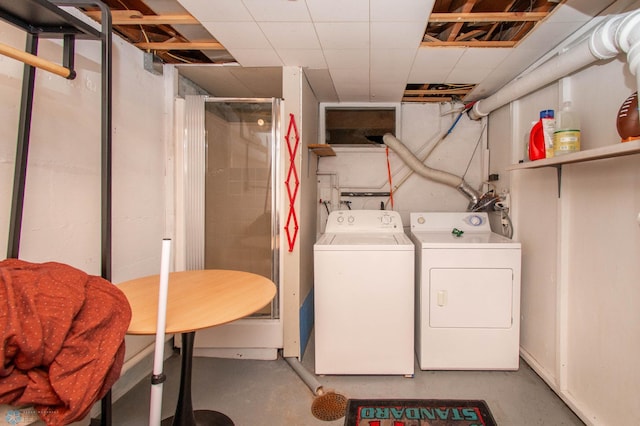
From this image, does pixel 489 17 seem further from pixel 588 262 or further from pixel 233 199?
pixel 233 199

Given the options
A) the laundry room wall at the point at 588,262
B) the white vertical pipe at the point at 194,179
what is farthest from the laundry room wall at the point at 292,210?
the laundry room wall at the point at 588,262

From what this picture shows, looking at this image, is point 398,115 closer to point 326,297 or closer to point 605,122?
point 605,122

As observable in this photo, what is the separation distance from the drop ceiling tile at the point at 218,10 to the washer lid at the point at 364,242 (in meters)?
1.38

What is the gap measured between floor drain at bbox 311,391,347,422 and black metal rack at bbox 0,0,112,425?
1.04 meters

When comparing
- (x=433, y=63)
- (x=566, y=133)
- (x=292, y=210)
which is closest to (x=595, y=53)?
(x=566, y=133)

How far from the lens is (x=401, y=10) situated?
1558mm

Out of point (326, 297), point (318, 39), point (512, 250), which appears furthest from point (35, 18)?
point (512, 250)

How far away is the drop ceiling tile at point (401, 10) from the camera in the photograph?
1.50 m

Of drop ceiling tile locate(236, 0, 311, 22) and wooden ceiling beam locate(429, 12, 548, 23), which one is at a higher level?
wooden ceiling beam locate(429, 12, 548, 23)

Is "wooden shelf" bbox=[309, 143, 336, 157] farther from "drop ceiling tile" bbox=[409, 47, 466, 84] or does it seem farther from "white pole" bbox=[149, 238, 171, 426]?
"white pole" bbox=[149, 238, 171, 426]

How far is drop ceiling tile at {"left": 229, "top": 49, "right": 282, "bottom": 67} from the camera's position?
2061 millimetres

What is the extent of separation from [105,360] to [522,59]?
2732 mm

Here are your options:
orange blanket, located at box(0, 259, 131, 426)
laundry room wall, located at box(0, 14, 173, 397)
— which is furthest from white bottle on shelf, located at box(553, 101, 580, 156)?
laundry room wall, located at box(0, 14, 173, 397)

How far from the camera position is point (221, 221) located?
8.00ft
